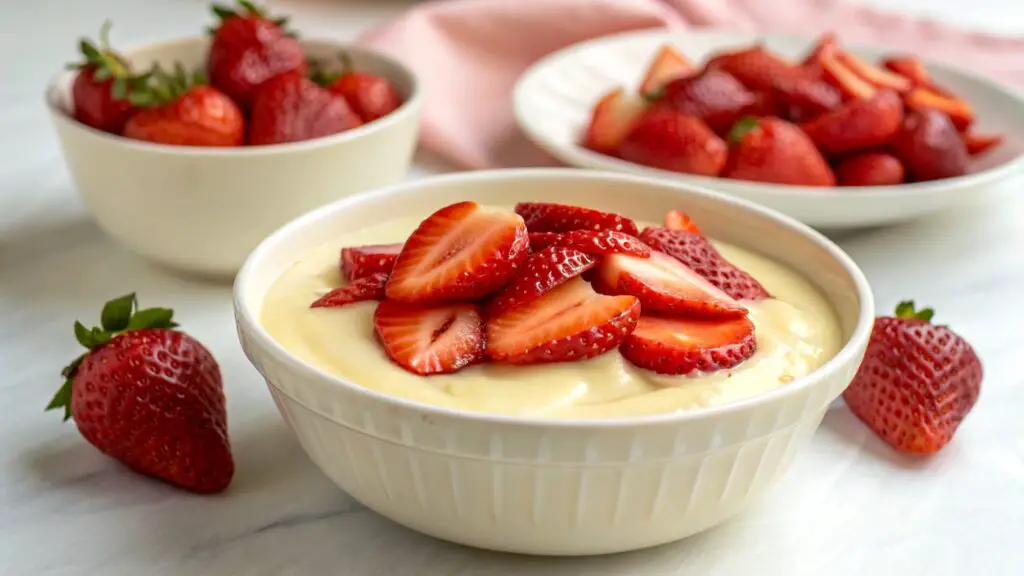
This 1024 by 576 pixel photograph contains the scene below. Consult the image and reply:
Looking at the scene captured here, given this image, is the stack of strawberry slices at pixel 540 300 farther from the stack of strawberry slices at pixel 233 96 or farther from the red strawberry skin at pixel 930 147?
the red strawberry skin at pixel 930 147

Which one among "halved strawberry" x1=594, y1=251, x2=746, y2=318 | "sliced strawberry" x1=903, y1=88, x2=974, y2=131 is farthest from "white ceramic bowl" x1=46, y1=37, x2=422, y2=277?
"sliced strawberry" x1=903, y1=88, x2=974, y2=131

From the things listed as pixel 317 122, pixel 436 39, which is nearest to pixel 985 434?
pixel 317 122

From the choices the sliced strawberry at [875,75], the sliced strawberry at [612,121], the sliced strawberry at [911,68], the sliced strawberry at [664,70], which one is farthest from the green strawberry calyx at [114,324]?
the sliced strawberry at [911,68]

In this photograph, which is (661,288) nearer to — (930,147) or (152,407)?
(152,407)

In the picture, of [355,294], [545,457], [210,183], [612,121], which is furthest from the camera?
[612,121]

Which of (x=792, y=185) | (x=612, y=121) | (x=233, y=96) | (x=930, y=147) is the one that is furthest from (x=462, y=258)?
(x=930, y=147)

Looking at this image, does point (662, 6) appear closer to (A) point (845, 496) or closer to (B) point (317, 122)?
(B) point (317, 122)
